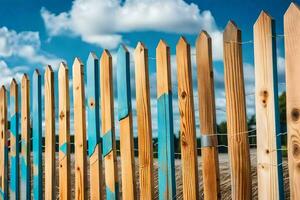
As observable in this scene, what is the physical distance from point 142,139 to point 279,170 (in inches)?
43.5

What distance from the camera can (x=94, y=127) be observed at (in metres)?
4.12

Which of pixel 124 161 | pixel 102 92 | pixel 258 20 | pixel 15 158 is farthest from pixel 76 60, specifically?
pixel 258 20

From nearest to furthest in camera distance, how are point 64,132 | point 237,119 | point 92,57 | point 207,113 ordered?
point 237,119
point 207,113
point 92,57
point 64,132

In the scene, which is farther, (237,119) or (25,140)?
(25,140)

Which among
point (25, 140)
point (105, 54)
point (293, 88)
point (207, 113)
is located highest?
point (105, 54)

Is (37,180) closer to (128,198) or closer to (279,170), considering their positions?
(128,198)

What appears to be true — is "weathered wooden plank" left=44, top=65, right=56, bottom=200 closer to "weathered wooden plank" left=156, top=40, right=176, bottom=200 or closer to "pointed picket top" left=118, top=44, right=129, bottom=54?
"pointed picket top" left=118, top=44, right=129, bottom=54

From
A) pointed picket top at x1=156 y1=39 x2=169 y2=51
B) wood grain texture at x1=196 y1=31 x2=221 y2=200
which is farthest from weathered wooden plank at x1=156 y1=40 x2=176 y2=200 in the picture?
wood grain texture at x1=196 y1=31 x2=221 y2=200

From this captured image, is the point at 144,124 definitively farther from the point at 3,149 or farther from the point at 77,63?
the point at 3,149

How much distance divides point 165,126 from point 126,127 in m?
0.44

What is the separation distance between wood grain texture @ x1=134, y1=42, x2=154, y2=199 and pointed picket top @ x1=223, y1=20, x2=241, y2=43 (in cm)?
74

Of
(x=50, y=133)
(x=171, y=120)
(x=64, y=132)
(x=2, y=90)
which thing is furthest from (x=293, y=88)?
(x=2, y=90)

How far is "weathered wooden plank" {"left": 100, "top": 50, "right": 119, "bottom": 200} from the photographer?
394cm

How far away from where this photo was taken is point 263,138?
2.97m
